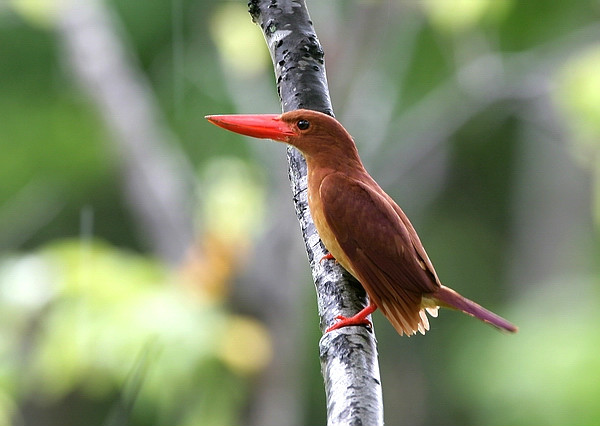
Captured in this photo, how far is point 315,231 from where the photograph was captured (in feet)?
5.07

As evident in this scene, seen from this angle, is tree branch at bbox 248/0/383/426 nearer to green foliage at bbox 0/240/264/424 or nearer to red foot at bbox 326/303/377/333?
red foot at bbox 326/303/377/333

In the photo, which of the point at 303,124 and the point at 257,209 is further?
the point at 257,209

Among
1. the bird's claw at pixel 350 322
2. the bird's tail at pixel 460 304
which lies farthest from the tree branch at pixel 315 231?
the bird's tail at pixel 460 304

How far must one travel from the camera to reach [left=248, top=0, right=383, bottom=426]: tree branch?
1.13 metres

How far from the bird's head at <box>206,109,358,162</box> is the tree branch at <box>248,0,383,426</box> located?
43 millimetres

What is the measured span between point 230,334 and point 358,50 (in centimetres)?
144

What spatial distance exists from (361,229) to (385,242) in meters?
0.05

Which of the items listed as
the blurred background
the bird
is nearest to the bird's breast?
the bird

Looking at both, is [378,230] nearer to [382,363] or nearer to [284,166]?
[284,166]

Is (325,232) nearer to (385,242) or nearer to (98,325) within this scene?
(385,242)

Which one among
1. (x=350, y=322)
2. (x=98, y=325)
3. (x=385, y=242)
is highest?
(x=98, y=325)

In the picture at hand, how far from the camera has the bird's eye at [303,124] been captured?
1.52 metres

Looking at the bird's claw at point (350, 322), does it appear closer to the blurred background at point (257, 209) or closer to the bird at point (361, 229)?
the bird at point (361, 229)

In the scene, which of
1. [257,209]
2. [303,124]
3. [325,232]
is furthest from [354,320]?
[257,209]
